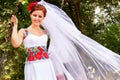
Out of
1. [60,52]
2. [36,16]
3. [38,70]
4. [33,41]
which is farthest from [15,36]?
[60,52]

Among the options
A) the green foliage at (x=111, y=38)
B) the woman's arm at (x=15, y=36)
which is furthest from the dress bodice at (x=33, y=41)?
the green foliage at (x=111, y=38)

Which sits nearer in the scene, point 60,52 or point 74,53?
point 60,52

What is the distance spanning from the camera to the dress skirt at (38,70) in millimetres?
4289

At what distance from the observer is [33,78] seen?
Answer: 431 cm

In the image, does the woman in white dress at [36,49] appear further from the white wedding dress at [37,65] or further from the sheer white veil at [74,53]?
the sheer white veil at [74,53]

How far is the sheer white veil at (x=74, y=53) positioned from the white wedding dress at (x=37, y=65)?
0.79 feet

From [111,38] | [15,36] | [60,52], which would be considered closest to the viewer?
[15,36]

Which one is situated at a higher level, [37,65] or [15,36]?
[15,36]

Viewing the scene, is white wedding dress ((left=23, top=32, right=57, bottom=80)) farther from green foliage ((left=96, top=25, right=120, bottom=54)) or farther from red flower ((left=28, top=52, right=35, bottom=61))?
green foliage ((left=96, top=25, right=120, bottom=54))

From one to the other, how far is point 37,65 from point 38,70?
0.21 feet

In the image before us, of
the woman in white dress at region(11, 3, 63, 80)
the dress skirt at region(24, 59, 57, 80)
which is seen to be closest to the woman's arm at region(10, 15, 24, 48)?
the woman in white dress at region(11, 3, 63, 80)

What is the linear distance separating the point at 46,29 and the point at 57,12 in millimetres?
284

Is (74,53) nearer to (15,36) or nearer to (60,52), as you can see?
(60,52)

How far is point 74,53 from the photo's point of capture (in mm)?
4793
